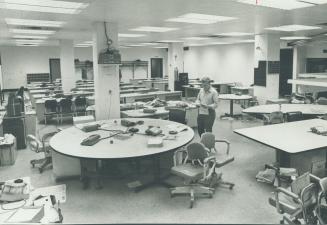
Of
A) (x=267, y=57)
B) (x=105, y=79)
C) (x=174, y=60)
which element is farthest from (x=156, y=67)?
(x=105, y=79)

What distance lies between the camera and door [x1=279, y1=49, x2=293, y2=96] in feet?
55.7

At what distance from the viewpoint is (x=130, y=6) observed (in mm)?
5754

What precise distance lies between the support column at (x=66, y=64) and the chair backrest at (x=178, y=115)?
7709 mm

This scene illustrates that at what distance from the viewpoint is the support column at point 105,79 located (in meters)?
7.71

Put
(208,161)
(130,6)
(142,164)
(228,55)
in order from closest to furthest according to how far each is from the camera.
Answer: (208,161), (130,6), (142,164), (228,55)

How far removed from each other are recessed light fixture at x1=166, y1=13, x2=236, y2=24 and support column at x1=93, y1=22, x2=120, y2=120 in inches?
60.7

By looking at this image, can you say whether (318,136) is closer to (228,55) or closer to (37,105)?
(37,105)

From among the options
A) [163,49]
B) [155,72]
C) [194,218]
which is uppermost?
[163,49]

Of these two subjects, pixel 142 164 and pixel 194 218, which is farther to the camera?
pixel 142 164

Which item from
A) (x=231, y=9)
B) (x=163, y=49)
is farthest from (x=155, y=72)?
(x=231, y=9)

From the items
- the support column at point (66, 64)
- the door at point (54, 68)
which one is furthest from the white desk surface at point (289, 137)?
the door at point (54, 68)

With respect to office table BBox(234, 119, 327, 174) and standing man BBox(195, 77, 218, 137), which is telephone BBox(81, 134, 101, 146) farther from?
standing man BBox(195, 77, 218, 137)

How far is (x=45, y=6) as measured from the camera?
18.7ft

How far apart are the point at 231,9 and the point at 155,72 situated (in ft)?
59.8
